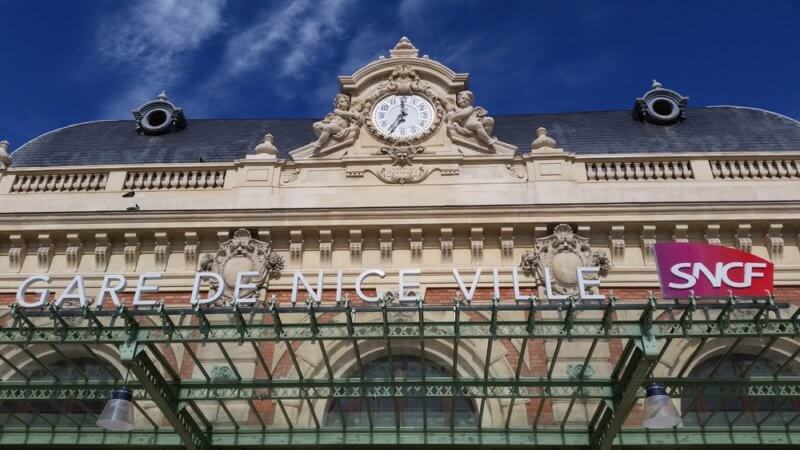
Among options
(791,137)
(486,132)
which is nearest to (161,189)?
(486,132)

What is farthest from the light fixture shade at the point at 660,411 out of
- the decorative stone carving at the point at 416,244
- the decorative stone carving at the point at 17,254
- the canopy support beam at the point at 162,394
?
the decorative stone carving at the point at 17,254

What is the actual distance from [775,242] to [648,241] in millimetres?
2492

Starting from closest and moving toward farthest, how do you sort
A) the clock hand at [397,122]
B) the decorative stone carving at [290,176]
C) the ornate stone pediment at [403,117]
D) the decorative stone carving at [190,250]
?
the decorative stone carving at [190,250], the decorative stone carving at [290,176], the ornate stone pediment at [403,117], the clock hand at [397,122]

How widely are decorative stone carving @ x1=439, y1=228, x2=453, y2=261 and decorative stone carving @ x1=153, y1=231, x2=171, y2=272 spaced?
18.8ft

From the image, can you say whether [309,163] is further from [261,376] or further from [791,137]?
[791,137]

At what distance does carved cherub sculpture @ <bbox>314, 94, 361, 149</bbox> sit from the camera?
18.2m

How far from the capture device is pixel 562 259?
15562 millimetres


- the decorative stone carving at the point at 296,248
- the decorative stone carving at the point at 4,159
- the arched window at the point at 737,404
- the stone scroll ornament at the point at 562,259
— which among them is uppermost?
the decorative stone carving at the point at 4,159

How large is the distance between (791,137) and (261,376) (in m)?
14.2

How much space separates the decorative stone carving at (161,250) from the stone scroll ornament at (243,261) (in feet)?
2.78

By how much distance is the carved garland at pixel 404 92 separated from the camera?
59.6 ft

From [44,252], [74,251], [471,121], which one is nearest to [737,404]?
[471,121]

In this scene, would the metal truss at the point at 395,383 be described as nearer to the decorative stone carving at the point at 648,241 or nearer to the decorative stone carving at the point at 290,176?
the decorative stone carving at the point at 648,241

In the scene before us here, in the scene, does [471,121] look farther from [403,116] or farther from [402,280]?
[402,280]
